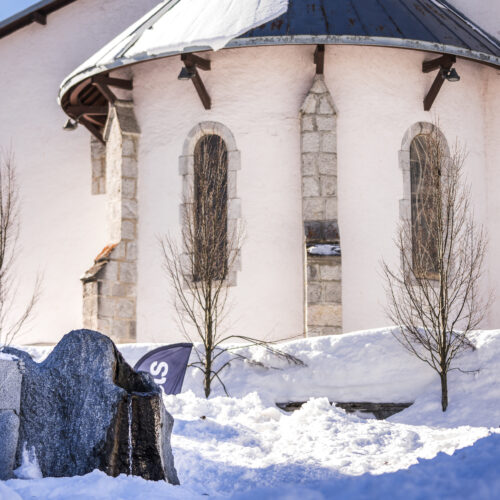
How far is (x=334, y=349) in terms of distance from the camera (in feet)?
39.7

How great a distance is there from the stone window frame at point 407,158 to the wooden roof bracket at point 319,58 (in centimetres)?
176

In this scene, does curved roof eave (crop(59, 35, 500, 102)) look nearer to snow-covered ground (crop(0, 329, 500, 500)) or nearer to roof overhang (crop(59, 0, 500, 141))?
roof overhang (crop(59, 0, 500, 141))

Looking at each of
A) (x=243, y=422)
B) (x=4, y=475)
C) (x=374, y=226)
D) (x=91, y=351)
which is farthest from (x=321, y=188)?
(x=4, y=475)

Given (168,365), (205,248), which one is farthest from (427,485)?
(205,248)

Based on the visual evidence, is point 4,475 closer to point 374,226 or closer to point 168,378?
point 168,378

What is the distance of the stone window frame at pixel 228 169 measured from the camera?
1511cm

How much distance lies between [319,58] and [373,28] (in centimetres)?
94

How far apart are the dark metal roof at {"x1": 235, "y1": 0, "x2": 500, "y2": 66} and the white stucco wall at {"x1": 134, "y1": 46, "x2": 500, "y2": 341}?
1.86 feet

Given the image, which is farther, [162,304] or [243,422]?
[162,304]

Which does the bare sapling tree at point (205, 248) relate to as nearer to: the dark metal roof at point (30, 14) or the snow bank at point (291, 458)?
the snow bank at point (291, 458)

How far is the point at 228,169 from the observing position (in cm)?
1542

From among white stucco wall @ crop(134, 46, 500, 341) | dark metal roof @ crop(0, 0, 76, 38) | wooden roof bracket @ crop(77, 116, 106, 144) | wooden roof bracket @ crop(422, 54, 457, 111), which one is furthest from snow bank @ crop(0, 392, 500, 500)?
dark metal roof @ crop(0, 0, 76, 38)

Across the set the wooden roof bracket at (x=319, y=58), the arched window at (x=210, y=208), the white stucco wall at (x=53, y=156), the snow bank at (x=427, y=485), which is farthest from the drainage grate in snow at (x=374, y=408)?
the white stucco wall at (x=53, y=156)

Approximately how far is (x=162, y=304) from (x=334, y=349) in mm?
4262
